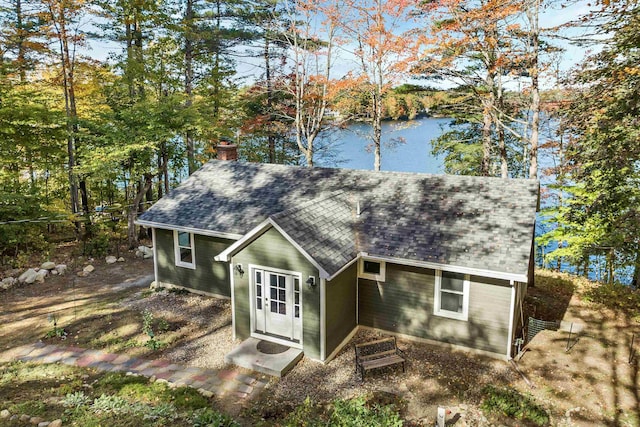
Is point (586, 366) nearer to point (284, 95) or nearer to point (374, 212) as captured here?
point (374, 212)

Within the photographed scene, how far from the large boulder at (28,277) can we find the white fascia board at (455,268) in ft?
42.0

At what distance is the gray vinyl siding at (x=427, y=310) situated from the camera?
1003 centimetres

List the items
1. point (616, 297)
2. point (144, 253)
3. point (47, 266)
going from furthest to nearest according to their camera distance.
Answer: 1. point (144, 253)
2. point (47, 266)
3. point (616, 297)

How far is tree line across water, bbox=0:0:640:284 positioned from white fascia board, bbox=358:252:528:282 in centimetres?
485

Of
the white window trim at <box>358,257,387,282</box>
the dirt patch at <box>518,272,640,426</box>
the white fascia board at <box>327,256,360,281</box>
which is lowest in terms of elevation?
the dirt patch at <box>518,272,640,426</box>

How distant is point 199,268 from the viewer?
1424 centimetres

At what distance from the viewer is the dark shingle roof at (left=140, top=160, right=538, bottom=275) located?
10.2m

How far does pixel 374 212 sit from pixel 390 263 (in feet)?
6.27

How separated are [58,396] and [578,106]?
17.6m

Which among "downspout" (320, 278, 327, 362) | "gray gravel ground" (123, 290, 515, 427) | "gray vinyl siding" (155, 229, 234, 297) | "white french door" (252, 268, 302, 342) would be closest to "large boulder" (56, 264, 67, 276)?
"gray vinyl siding" (155, 229, 234, 297)

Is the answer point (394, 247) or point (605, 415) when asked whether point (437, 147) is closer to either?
point (394, 247)

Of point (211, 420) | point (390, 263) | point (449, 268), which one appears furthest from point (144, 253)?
point (449, 268)

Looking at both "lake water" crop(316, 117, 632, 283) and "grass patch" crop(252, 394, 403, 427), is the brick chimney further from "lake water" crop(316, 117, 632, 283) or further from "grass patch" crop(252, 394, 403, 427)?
"lake water" crop(316, 117, 632, 283)

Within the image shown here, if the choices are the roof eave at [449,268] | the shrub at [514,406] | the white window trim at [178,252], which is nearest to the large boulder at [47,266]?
the white window trim at [178,252]
